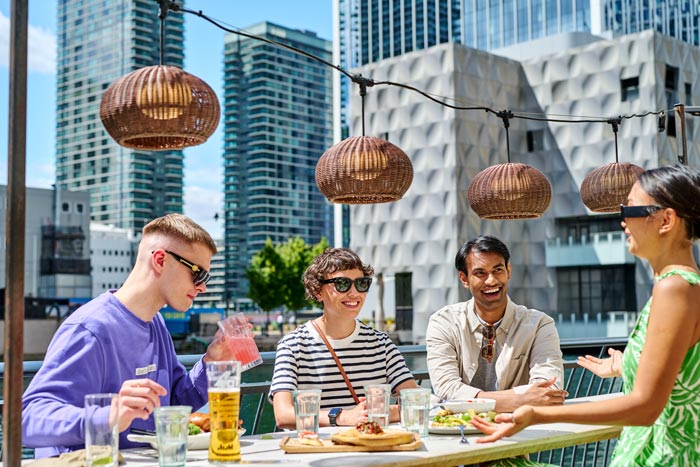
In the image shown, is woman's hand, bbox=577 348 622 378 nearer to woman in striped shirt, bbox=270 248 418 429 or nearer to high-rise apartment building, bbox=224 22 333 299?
woman in striped shirt, bbox=270 248 418 429

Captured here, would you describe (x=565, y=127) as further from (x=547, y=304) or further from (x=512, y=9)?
(x=512, y=9)

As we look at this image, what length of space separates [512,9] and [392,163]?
212ft

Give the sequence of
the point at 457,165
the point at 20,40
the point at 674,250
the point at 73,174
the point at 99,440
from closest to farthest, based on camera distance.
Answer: the point at 20,40 < the point at 99,440 < the point at 674,250 < the point at 457,165 < the point at 73,174

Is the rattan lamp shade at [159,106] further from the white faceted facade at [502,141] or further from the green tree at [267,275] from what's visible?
the green tree at [267,275]

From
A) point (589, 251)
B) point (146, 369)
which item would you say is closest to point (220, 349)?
point (146, 369)

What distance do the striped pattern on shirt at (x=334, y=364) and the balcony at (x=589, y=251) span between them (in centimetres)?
3229

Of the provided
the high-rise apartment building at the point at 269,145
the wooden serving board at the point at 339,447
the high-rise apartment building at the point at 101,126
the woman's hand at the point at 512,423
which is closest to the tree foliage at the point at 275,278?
the wooden serving board at the point at 339,447

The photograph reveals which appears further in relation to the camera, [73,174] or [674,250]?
[73,174]

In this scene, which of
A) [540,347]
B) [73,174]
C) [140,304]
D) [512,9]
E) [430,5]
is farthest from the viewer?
[73,174]

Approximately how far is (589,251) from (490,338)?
33427 millimetres

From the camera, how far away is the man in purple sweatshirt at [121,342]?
244 cm

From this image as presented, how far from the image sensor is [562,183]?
121 feet

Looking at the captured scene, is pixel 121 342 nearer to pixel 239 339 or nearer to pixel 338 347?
pixel 239 339

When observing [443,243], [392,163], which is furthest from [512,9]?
[392,163]
